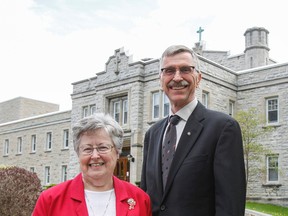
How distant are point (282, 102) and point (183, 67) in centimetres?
2177

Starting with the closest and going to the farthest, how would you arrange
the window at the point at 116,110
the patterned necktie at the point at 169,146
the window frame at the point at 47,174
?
the patterned necktie at the point at 169,146, the window at the point at 116,110, the window frame at the point at 47,174

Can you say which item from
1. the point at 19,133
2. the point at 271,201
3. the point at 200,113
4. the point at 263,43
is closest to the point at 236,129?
the point at 200,113

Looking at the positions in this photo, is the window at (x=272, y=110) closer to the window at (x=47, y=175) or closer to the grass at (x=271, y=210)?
the grass at (x=271, y=210)

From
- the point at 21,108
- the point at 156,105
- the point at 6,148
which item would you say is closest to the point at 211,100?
the point at 156,105

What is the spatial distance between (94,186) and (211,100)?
21.2 m

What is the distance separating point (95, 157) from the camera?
3.70 metres

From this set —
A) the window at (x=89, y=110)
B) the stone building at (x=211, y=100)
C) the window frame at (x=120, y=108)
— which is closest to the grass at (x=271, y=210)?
the stone building at (x=211, y=100)

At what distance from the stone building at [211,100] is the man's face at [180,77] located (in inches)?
771

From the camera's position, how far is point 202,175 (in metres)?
3.58

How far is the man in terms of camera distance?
11.5ft

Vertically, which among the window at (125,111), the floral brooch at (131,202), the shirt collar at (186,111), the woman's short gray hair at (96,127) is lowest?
the floral brooch at (131,202)

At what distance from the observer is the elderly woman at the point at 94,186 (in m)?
3.66

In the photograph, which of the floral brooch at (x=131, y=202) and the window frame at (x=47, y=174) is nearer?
the floral brooch at (x=131, y=202)

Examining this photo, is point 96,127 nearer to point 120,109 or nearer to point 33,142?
point 120,109
